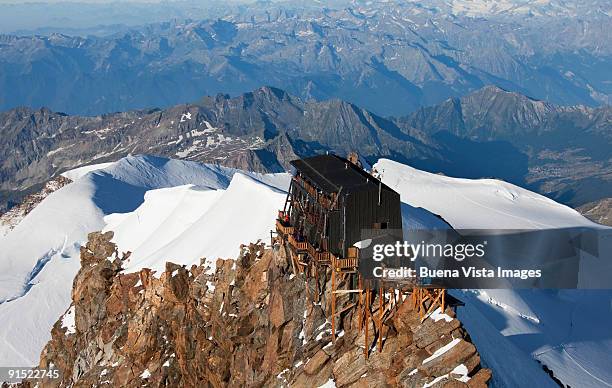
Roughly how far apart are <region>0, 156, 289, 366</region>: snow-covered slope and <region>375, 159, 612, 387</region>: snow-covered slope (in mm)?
18656

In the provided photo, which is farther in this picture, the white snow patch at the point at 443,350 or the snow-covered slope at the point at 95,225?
the snow-covered slope at the point at 95,225

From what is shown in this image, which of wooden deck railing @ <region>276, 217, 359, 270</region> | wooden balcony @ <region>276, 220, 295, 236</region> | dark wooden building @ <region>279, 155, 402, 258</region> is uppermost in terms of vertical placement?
dark wooden building @ <region>279, 155, 402, 258</region>

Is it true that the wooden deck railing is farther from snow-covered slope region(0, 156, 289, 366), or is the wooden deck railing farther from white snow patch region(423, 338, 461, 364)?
snow-covered slope region(0, 156, 289, 366)

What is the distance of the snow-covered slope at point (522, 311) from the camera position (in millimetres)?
54406

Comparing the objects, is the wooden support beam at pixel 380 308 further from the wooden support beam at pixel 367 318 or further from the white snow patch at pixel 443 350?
the white snow patch at pixel 443 350

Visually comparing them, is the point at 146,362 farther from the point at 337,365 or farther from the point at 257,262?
the point at 337,365

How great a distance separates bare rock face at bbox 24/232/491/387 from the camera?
40.0m

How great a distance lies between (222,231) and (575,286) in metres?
58.5

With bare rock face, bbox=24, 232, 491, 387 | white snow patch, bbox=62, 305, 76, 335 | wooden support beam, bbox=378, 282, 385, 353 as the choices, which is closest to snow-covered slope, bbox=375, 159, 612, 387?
bare rock face, bbox=24, 232, 491, 387

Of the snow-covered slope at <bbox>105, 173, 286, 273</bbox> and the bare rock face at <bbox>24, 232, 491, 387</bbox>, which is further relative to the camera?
the snow-covered slope at <bbox>105, 173, 286, 273</bbox>

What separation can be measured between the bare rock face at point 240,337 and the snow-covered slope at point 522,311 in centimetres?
759

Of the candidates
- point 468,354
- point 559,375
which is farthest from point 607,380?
point 468,354

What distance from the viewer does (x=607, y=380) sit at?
208ft

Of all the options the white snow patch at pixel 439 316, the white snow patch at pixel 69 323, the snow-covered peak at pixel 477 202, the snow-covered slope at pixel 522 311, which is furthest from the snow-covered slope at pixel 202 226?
the snow-covered peak at pixel 477 202
